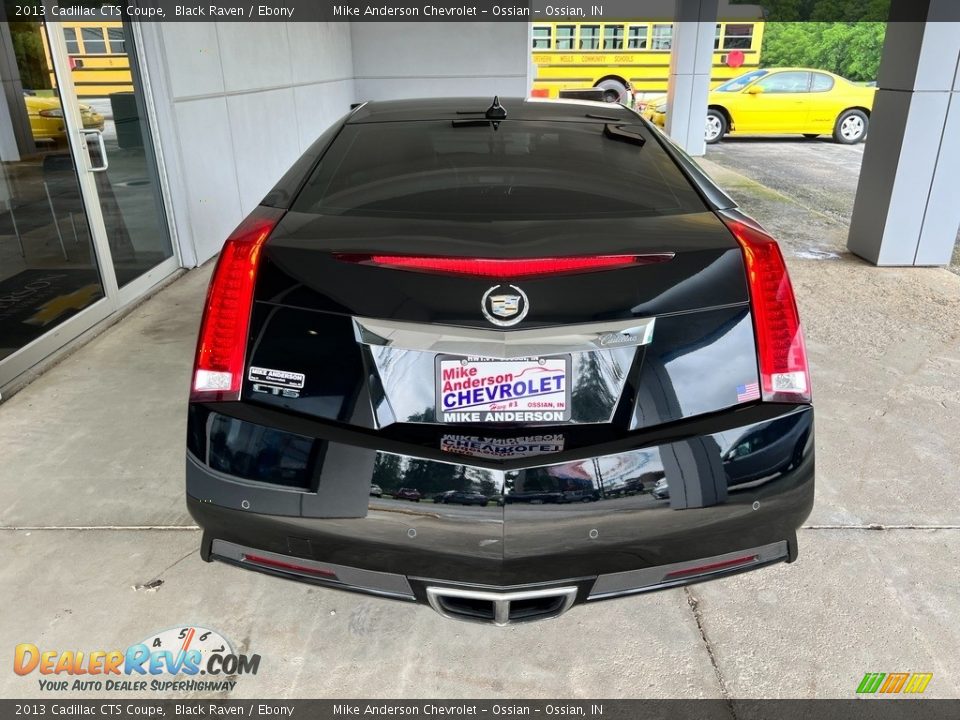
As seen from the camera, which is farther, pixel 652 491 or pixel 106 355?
pixel 106 355

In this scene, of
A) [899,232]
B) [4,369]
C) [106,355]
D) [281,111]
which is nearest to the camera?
[4,369]

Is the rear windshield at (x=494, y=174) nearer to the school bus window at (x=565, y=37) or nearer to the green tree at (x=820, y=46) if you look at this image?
the school bus window at (x=565, y=37)

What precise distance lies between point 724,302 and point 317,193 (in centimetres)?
123

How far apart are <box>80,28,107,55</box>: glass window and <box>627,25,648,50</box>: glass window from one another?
15195 mm

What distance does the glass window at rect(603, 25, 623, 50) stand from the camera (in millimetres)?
17281

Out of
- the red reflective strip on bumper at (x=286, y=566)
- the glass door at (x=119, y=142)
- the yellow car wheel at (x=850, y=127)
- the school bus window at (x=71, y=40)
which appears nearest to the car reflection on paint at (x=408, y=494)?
the red reflective strip on bumper at (x=286, y=566)

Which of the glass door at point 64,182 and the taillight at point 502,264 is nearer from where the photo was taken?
the taillight at point 502,264

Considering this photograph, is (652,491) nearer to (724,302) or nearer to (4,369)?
(724,302)

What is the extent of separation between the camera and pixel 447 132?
96.6 inches

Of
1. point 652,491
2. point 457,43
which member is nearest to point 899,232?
point 652,491

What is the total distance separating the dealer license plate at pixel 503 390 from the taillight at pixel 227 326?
0.53m

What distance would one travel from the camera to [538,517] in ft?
5.30

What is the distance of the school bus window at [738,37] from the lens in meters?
17.6

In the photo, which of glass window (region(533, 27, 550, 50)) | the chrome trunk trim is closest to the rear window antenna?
the chrome trunk trim
